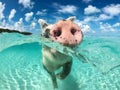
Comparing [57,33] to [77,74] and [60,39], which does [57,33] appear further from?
[77,74]

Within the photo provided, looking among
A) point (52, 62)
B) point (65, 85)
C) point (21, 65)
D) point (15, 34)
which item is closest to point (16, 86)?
point (65, 85)

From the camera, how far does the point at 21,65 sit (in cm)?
1200

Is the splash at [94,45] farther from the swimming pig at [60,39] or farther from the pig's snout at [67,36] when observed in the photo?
the pig's snout at [67,36]

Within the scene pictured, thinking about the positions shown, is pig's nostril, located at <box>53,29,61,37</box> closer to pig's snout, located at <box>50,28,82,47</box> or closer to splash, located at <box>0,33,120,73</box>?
pig's snout, located at <box>50,28,82,47</box>

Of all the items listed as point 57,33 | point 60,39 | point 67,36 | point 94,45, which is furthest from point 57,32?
point 94,45

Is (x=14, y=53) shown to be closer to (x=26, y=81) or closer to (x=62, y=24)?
(x=26, y=81)

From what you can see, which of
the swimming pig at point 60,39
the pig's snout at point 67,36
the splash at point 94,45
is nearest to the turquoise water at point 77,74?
the splash at point 94,45

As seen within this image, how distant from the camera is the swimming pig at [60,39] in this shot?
562 centimetres

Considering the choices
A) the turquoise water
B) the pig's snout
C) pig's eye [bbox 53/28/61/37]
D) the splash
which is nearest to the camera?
the pig's snout

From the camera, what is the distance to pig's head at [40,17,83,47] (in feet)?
18.3

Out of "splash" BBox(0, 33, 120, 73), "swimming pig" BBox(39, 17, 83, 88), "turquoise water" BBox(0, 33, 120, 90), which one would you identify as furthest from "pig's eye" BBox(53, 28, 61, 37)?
"splash" BBox(0, 33, 120, 73)

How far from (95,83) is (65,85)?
1301 millimetres

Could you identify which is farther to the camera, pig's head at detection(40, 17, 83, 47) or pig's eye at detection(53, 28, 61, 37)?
pig's eye at detection(53, 28, 61, 37)

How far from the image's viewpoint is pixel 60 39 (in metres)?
5.65
